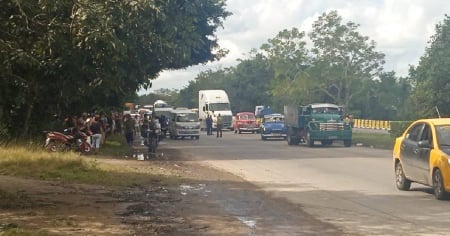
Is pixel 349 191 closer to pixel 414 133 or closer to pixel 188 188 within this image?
pixel 414 133

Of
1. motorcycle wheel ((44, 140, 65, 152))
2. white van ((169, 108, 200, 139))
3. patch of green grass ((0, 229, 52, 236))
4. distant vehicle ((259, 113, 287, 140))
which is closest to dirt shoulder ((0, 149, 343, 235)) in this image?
patch of green grass ((0, 229, 52, 236))

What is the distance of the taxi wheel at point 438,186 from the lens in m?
13.8

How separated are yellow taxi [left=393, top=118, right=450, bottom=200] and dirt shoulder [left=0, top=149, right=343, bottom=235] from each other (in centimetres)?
295

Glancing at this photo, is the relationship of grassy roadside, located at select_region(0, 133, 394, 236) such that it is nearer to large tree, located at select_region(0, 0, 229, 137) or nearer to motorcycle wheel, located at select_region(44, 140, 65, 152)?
motorcycle wheel, located at select_region(44, 140, 65, 152)

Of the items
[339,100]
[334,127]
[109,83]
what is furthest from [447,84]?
[339,100]

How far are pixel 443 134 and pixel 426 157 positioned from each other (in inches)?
24.7

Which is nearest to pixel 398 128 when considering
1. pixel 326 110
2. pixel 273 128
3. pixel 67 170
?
pixel 273 128

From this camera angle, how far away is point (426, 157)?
1440cm

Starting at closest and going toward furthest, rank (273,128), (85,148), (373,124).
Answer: (85,148), (273,128), (373,124)

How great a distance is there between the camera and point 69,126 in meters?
29.7

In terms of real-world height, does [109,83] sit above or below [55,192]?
above

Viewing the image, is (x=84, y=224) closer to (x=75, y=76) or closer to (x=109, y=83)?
(x=109, y=83)

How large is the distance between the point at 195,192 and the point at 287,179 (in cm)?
393

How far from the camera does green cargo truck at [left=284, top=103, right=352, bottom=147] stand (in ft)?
116
